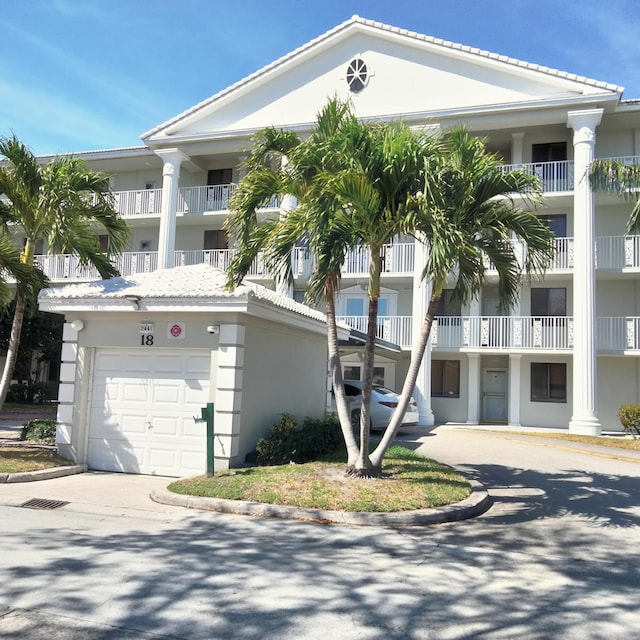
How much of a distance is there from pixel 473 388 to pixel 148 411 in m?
15.4

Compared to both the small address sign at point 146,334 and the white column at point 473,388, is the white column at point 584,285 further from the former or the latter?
the small address sign at point 146,334

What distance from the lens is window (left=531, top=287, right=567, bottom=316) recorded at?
2336 centimetres

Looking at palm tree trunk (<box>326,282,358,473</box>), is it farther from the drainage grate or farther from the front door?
the front door

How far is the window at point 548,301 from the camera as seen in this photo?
76.6 ft

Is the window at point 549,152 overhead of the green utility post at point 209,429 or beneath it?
overhead

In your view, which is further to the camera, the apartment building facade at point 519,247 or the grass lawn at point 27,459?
the apartment building facade at point 519,247

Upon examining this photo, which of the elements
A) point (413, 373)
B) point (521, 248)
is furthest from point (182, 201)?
point (413, 373)

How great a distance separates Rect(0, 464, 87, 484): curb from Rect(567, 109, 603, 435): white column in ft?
52.2

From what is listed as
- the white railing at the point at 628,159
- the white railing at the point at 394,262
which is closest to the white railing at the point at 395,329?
the white railing at the point at 394,262

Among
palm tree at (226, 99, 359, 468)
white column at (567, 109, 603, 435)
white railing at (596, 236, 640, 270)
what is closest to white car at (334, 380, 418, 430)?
white column at (567, 109, 603, 435)

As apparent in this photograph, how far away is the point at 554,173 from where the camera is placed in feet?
74.8

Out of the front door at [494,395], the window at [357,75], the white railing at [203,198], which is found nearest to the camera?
the window at [357,75]

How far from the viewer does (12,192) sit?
1132 centimetres

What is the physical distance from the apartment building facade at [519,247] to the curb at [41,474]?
12.1 metres
